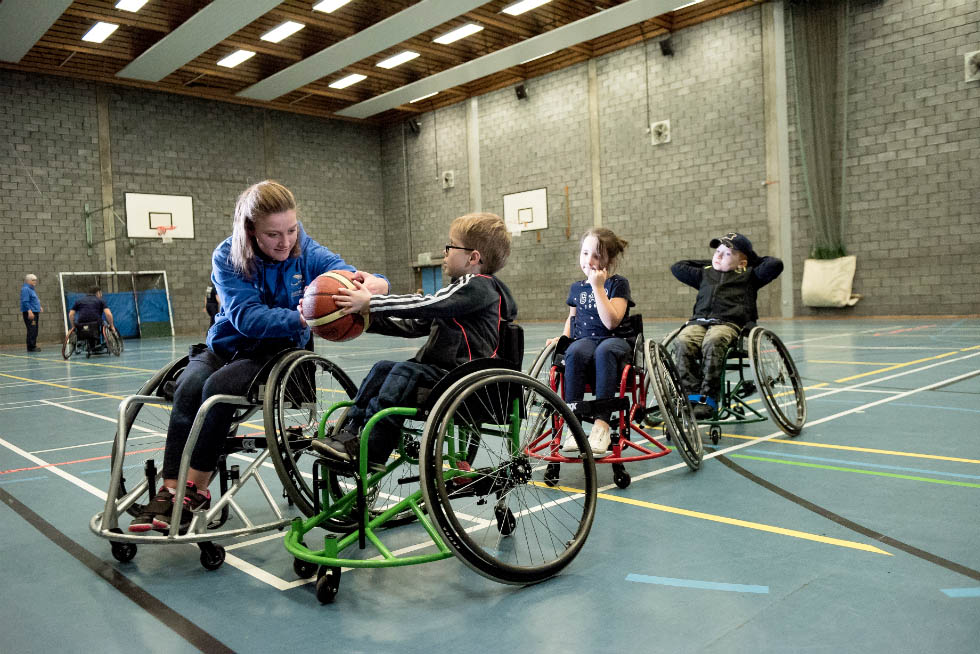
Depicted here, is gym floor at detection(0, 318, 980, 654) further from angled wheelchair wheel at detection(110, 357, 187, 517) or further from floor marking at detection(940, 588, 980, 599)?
angled wheelchair wheel at detection(110, 357, 187, 517)

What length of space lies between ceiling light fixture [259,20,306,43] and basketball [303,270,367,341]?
1440 centimetres

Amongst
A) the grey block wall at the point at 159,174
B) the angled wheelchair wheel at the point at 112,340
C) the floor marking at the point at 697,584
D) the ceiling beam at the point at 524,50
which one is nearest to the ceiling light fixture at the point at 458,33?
the ceiling beam at the point at 524,50

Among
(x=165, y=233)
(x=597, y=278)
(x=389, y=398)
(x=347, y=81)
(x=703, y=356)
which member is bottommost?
(x=703, y=356)

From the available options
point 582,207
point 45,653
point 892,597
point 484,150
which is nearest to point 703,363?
point 892,597

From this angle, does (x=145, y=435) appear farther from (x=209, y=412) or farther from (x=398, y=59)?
A: (x=398, y=59)

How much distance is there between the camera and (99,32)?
14.8m

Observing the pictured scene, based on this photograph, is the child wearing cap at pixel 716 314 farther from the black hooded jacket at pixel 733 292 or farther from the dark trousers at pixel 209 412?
the dark trousers at pixel 209 412

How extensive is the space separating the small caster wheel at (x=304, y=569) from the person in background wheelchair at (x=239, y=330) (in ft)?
Result: 1.30

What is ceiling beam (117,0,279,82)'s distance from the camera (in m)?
13.2

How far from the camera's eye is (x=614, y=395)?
3250mm

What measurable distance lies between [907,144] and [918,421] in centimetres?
1119

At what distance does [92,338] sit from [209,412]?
36.9 ft

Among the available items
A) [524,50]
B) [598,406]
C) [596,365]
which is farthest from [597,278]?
[524,50]

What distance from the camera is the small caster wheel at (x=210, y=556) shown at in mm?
2227
